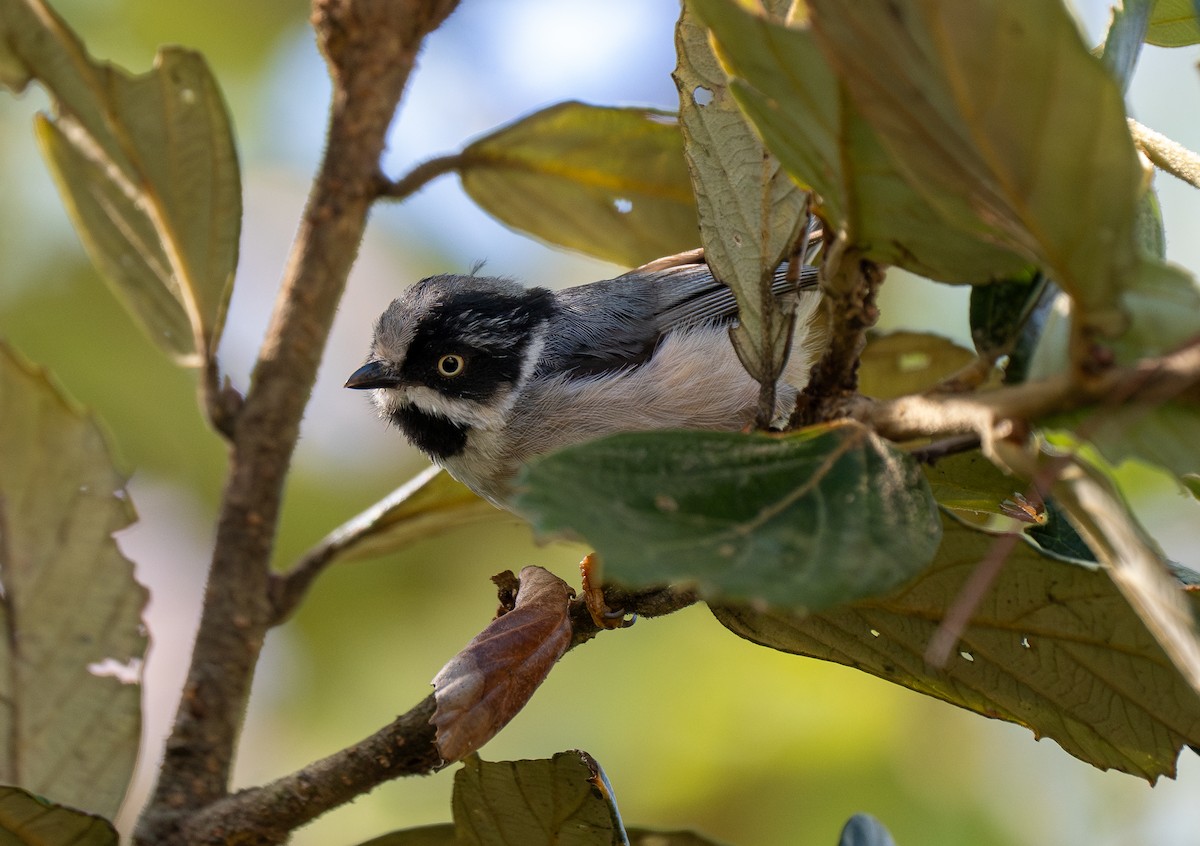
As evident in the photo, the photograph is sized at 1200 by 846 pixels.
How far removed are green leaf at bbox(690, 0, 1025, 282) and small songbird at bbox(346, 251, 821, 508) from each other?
190 centimetres

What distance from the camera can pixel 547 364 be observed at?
3.55 meters

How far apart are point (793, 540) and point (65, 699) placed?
1423mm

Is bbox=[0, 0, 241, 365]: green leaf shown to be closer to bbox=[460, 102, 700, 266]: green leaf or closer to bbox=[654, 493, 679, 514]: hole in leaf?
bbox=[460, 102, 700, 266]: green leaf

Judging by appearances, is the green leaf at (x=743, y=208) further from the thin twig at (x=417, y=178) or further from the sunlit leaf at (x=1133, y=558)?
the thin twig at (x=417, y=178)

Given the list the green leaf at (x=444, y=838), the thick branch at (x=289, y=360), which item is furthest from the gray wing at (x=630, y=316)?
the green leaf at (x=444, y=838)

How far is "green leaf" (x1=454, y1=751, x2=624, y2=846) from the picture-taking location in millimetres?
1659

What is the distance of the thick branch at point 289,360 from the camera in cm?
191

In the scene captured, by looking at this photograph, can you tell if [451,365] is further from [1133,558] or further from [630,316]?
[1133,558]

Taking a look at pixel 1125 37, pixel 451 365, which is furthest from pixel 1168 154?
pixel 451 365

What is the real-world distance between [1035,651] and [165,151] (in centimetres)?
175

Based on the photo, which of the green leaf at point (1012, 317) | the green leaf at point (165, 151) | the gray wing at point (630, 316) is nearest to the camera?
the green leaf at point (1012, 317)

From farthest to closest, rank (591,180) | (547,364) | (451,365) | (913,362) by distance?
(451,365), (547,364), (913,362), (591,180)

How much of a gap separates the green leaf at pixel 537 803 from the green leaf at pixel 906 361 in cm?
137

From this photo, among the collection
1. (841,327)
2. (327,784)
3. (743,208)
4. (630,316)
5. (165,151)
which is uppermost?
(165,151)
